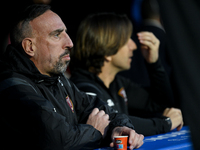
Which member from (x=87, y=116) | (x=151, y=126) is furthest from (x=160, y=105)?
(x=87, y=116)

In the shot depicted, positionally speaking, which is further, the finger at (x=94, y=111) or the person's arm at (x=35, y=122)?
the finger at (x=94, y=111)

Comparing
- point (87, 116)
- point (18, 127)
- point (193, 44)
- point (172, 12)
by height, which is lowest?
point (87, 116)

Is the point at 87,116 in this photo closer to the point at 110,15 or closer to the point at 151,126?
the point at 151,126

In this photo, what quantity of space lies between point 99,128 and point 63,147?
348 millimetres

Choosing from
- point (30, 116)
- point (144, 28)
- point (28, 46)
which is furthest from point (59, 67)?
point (144, 28)

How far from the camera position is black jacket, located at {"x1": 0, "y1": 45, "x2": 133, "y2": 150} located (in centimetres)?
129

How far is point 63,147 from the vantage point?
4.33 feet

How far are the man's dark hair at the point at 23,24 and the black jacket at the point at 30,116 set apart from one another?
13cm

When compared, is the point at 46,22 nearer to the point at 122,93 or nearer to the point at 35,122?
the point at 35,122

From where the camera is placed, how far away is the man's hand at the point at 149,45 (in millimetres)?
2826

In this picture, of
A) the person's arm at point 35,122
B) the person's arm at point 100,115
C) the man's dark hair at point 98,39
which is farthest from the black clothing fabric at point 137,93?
the person's arm at point 35,122

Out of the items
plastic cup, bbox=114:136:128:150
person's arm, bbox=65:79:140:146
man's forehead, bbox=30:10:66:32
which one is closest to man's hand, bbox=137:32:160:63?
person's arm, bbox=65:79:140:146

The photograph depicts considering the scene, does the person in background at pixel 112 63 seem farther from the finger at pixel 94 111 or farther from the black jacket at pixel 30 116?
the black jacket at pixel 30 116

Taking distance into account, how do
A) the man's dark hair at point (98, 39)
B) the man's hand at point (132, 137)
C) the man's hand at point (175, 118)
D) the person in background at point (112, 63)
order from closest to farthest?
the man's hand at point (132, 137) → the man's hand at point (175, 118) → the person in background at point (112, 63) → the man's dark hair at point (98, 39)
